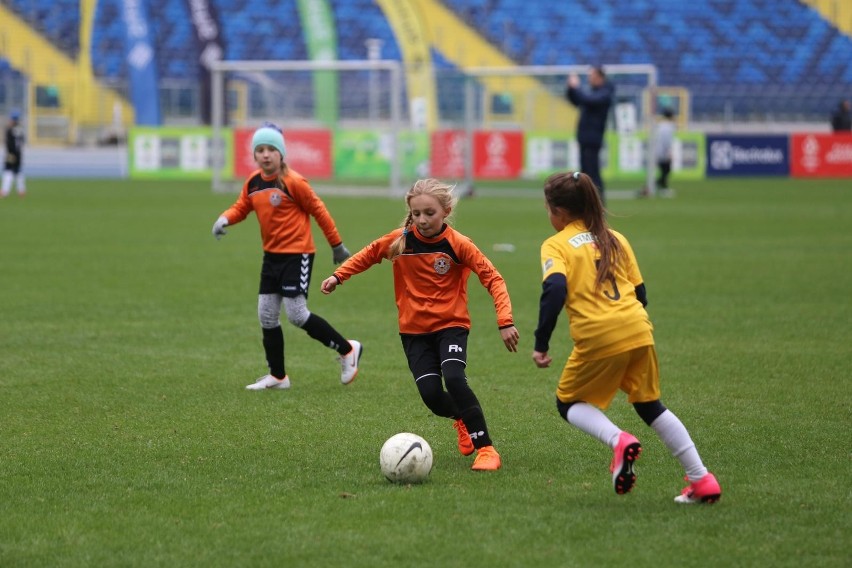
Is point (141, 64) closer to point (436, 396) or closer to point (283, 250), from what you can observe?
point (283, 250)

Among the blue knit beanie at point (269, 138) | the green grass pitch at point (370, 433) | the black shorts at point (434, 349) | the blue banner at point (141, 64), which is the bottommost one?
the green grass pitch at point (370, 433)

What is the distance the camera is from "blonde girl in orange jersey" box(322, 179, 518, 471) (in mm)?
5871

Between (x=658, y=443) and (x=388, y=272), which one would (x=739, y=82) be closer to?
(x=388, y=272)

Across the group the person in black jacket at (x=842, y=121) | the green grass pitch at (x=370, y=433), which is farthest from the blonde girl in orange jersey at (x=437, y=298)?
the person in black jacket at (x=842, y=121)

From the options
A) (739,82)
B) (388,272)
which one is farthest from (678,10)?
(388,272)

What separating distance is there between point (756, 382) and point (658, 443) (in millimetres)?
1926

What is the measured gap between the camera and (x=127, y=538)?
4621mm

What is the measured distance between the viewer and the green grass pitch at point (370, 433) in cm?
456

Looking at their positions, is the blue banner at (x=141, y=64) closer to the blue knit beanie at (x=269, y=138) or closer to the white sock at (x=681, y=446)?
the blue knit beanie at (x=269, y=138)

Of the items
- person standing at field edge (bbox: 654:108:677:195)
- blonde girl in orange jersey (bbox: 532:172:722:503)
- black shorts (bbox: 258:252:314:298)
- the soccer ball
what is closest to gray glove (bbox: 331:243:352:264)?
black shorts (bbox: 258:252:314:298)

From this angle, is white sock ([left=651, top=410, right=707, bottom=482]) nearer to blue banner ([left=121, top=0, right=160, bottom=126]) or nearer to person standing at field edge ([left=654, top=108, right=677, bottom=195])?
person standing at field edge ([left=654, top=108, right=677, bottom=195])

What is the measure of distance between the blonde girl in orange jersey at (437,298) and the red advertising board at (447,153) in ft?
73.4

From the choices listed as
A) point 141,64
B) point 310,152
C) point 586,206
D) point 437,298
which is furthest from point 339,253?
point 141,64

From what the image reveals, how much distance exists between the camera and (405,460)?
17.7 feet
